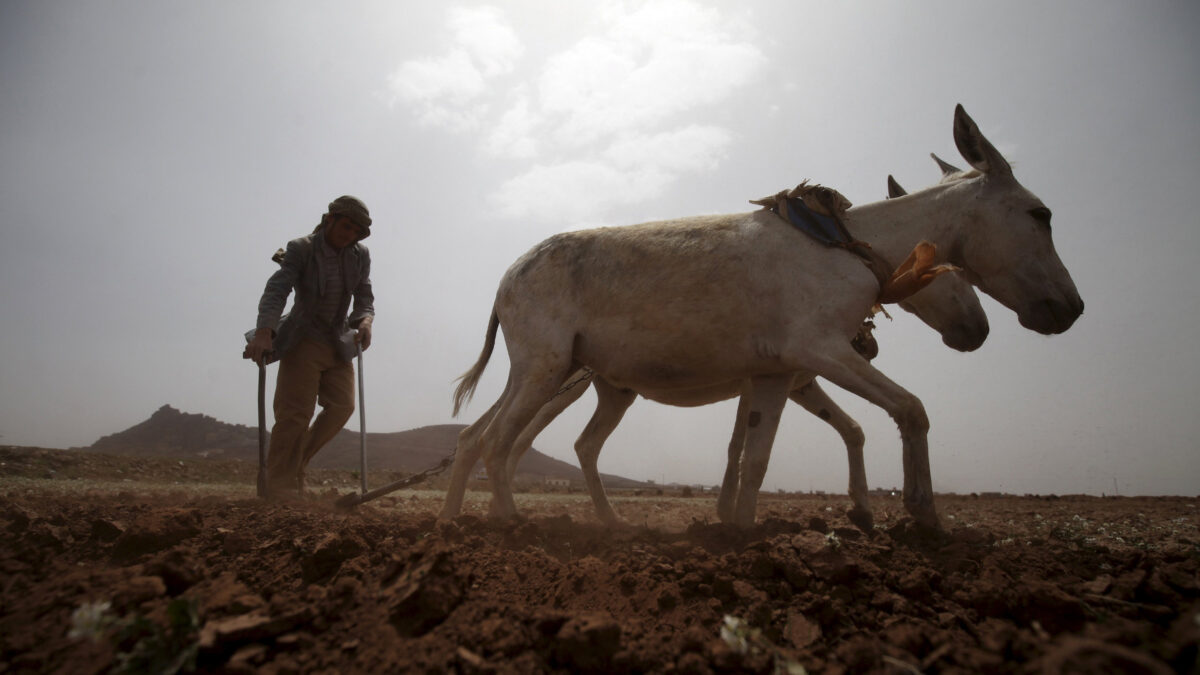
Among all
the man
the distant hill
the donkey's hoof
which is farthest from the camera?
the distant hill

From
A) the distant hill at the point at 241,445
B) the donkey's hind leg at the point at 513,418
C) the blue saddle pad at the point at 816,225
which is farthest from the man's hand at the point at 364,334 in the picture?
the distant hill at the point at 241,445

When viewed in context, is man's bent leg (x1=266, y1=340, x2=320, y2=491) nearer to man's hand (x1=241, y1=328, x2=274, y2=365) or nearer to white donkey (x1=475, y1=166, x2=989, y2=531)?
man's hand (x1=241, y1=328, x2=274, y2=365)

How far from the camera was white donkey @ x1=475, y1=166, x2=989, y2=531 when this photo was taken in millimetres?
5023

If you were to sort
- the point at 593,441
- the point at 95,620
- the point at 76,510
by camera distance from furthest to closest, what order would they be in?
the point at 593,441 → the point at 76,510 → the point at 95,620

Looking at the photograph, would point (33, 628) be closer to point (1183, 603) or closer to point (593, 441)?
point (1183, 603)

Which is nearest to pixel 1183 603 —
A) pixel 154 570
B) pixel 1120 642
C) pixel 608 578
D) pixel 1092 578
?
pixel 1092 578

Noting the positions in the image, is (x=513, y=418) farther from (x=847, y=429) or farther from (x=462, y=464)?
(x=847, y=429)

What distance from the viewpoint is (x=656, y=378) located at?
4352mm

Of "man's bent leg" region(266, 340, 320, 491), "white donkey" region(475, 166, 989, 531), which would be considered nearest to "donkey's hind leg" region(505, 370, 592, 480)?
"white donkey" region(475, 166, 989, 531)

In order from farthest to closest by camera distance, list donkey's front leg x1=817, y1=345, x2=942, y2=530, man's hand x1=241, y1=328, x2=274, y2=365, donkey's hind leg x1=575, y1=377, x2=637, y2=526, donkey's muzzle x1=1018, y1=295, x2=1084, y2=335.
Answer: donkey's hind leg x1=575, y1=377, x2=637, y2=526 < man's hand x1=241, y1=328, x2=274, y2=365 < donkey's muzzle x1=1018, y1=295, x2=1084, y2=335 < donkey's front leg x1=817, y1=345, x2=942, y2=530

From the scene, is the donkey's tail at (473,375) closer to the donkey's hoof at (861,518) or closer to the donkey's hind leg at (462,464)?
Result: the donkey's hind leg at (462,464)

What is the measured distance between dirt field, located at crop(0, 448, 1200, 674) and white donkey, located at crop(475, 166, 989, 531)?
1.99 metres

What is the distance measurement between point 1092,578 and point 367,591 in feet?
8.70

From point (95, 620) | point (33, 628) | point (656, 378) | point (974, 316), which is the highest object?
point (974, 316)
